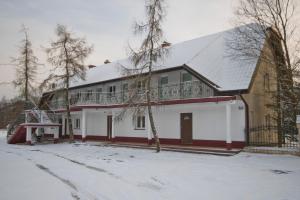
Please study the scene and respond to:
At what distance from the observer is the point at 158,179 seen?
400 inches

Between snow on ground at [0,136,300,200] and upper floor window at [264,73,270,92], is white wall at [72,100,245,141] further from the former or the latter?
upper floor window at [264,73,270,92]

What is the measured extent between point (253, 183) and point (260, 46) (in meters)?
11.5

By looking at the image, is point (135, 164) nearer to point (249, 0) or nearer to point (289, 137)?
point (289, 137)

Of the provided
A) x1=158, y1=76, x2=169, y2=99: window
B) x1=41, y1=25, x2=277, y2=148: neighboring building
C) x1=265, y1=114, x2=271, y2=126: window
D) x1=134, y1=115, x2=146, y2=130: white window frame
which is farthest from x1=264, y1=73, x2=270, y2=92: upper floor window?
x1=134, y1=115, x2=146, y2=130: white window frame

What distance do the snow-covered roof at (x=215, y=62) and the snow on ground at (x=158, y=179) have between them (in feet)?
16.1

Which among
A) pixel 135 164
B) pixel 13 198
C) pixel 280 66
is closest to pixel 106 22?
pixel 135 164

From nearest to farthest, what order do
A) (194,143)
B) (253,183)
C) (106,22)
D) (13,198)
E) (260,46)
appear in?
1. (13,198)
2. (253,183)
3. (106,22)
4. (260,46)
5. (194,143)

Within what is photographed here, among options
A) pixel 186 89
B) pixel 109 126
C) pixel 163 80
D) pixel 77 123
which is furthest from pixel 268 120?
pixel 77 123

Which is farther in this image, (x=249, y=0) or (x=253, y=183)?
(x=249, y=0)

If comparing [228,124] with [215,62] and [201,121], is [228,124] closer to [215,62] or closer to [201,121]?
[201,121]

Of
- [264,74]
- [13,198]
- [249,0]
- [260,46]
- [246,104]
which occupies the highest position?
[249,0]

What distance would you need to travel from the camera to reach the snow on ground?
8234 millimetres

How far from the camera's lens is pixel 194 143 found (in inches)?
795

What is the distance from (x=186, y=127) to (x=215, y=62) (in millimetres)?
4678
